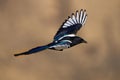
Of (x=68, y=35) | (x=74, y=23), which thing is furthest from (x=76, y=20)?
(x=68, y=35)

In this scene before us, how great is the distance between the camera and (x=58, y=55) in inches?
233

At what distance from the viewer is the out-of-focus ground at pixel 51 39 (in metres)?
5.88

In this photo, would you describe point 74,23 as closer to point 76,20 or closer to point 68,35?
point 76,20

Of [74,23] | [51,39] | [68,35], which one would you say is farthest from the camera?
[51,39]

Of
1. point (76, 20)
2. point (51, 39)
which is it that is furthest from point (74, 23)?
point (51, 39)

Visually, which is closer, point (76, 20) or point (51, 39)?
point (76, 20)

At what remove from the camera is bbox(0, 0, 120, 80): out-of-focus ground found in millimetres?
5875

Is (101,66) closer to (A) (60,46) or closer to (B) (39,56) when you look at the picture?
(B) (39,56)

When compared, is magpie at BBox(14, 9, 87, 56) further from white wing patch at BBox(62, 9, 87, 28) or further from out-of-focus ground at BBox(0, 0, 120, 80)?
out-of-focus ground at BBox(0, 0, 120, 80)

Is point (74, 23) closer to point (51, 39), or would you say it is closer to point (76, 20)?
point (76, 20)

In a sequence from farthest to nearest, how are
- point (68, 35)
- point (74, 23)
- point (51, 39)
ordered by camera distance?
point (51, 39) < point (74, 23) < point (68, 35)

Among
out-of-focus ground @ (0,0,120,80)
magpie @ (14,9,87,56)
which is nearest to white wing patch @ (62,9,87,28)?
magpie @ (14,9,87,56)

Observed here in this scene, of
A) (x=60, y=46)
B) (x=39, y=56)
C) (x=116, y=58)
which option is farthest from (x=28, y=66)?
(x=60, y=46)

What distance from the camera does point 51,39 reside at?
5.86 metres
